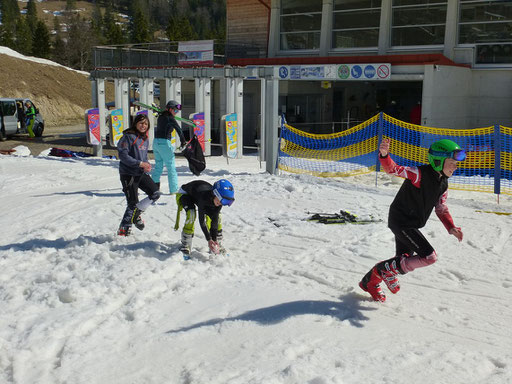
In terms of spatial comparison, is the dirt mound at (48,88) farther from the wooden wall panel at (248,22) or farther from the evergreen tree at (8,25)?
the evergreen tree at (8,25)

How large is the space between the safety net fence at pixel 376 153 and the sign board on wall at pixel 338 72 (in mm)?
6144

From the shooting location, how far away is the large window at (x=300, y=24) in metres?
28.0

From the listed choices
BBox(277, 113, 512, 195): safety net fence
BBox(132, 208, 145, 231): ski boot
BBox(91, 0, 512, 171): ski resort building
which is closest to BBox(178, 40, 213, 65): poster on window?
BBox(91, 0, 512, 171): ski resort building

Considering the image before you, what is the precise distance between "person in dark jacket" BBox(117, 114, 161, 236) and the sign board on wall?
15340 mm

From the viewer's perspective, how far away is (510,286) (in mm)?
6602

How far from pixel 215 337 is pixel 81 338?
1.15 metres

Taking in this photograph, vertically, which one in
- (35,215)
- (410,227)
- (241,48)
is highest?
(241,48)

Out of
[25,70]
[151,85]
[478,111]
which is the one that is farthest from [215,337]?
[25,70]

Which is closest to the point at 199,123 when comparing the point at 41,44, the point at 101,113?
the point at 101,113

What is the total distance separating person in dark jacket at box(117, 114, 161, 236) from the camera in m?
8.10

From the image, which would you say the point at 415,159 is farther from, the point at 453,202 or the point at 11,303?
the point at 11,303

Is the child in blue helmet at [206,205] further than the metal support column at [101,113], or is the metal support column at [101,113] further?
the metal support column at [101,113]

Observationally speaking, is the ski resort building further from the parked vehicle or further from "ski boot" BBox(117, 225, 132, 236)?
"ski boot" BBox(117, 225, 132, 236)

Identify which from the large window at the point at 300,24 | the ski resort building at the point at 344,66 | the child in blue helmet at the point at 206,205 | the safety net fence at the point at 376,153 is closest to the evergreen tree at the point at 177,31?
the ski resort building at the point at 344,66
